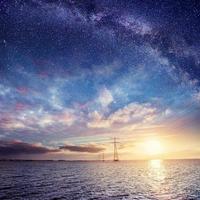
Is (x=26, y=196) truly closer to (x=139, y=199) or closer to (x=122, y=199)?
(x=122, y=199)

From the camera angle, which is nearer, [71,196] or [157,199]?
[157,199]

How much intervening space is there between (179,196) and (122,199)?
43.2ft

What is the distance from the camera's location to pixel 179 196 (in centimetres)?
4922

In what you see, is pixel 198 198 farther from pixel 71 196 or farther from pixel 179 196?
pixel 71 196

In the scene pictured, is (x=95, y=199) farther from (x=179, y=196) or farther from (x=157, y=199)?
(x=179, y=196)

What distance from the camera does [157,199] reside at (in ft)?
149

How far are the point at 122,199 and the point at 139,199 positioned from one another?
3.37 metres

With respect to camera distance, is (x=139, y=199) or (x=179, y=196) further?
(x=179, y=196)

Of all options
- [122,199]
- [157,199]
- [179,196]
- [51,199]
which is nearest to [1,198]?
[51,199]

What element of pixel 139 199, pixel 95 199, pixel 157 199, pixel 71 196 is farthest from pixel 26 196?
pixel 157 199

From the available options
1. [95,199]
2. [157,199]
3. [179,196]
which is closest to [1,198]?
[95,199]

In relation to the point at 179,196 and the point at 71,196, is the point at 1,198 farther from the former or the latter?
the point at 179,196

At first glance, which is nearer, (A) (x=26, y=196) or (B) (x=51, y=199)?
(B) (x=51, y=199)

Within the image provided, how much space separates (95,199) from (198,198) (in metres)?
20.6
